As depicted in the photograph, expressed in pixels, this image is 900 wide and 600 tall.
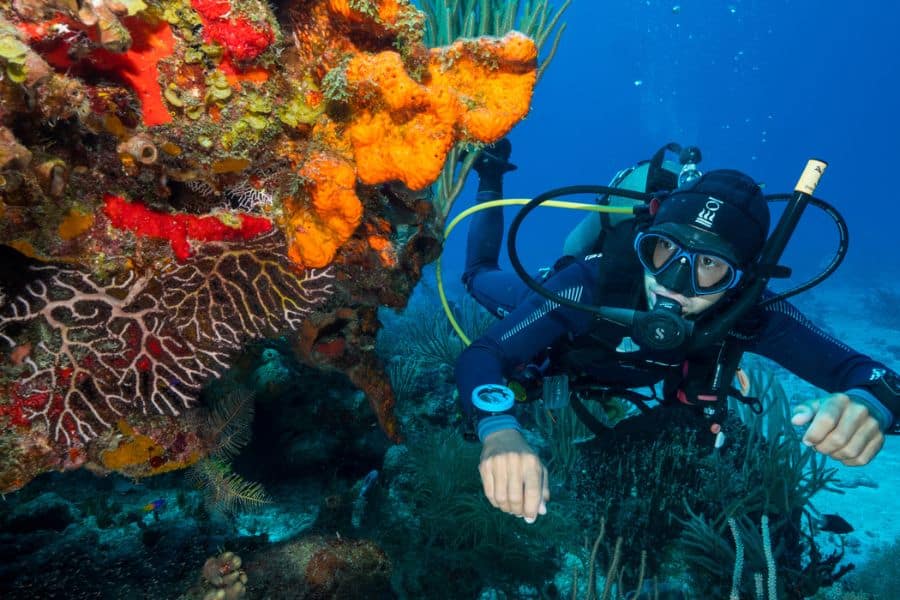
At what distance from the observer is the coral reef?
5.50 ft

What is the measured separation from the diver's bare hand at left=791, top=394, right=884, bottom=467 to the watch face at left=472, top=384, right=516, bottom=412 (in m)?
1.38

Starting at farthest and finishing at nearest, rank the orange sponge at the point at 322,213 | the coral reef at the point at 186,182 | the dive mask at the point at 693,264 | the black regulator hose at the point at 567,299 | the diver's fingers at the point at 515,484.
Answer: the black regulator hose at the point at 567,299 < the dive mask at the point at 693,264 < the diver's fingers at the point at 515,484 < the orange sponge at the point at 322,213 < the coral reef at the point at 186,182

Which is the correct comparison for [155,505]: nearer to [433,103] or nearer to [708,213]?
[433,103]

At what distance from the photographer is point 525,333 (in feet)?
10.7

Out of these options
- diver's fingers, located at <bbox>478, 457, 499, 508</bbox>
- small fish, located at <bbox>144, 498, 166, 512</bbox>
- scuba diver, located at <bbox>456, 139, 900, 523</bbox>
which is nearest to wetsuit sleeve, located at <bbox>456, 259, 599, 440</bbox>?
scuba diver, located at <bbox>456, 139, 900, 523</bbox>

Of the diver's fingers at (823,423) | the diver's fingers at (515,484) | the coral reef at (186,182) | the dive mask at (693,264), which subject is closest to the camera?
the coral reef at (186,182)

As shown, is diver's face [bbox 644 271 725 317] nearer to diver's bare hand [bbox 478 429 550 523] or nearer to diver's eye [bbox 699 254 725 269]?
diver's eye [bbox 699 254 725 269]

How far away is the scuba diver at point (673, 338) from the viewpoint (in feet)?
7.29

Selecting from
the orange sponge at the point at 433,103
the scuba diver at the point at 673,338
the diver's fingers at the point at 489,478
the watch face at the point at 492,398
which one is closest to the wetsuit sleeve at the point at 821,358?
the scuba diver at the point at 673,338

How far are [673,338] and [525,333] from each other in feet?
3.17

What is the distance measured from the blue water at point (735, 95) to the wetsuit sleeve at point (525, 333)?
177 ft

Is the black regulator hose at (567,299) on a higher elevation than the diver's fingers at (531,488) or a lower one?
higher

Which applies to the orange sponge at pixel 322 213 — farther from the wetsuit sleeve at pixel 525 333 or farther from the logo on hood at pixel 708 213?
the logo on hood at pixel 708 213

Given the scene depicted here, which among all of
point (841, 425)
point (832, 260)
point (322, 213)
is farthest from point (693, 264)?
point (322, 213)
